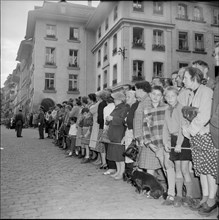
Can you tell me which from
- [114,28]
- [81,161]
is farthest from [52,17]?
[81,161]

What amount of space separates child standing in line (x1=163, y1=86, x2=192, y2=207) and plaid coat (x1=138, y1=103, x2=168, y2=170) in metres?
0.18

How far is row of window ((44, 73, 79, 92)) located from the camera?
32.2m

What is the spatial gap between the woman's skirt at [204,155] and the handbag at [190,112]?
0.26 m

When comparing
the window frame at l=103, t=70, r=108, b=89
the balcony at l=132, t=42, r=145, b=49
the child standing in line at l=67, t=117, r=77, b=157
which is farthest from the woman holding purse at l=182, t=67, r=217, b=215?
the window frame at l=103, t=70, r=108, b=89

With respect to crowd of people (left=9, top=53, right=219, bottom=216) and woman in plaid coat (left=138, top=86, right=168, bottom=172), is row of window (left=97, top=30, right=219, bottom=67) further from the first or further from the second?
woman in plaid coat (left=138, top=86, right=168, bottom=172)

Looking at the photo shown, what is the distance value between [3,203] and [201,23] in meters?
26.0

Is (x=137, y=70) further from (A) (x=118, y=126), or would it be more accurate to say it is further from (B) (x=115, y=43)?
(A) (x=118, y=126)

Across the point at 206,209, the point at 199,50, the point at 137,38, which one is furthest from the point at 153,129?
the point at 199,50

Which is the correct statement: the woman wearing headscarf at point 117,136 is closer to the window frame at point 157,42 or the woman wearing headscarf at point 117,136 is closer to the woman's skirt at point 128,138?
the woman's skirt at point 128,138

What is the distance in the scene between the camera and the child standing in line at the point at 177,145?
4.05 metres

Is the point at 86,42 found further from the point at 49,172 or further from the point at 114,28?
the point at 49,172

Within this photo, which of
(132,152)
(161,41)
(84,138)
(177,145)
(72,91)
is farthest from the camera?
(72,91)

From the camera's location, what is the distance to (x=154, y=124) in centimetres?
461

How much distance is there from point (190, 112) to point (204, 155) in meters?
0.60
